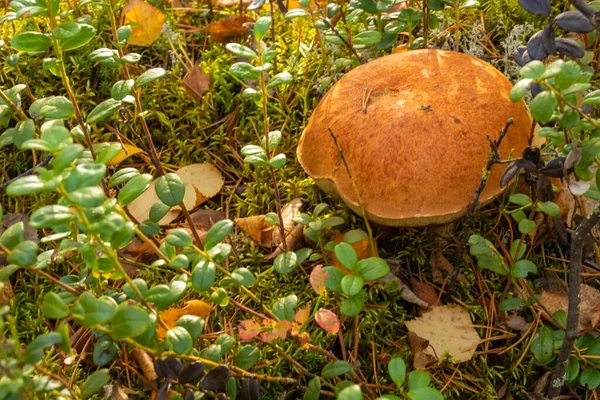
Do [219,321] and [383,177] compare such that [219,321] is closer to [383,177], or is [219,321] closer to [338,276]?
[338,276]

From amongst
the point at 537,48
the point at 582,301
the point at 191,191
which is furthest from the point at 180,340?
the point at 582,301

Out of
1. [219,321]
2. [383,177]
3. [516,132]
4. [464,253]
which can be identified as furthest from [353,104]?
[219,321]

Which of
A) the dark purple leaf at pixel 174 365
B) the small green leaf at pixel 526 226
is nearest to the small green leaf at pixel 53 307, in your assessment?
the dark purple leaf at pixel 174 365

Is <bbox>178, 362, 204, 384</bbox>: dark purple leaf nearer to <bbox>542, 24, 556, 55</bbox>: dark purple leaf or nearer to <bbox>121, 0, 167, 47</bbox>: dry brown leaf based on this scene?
<bbox>542, 24, 556, 55</bbox>: dark purple leaf

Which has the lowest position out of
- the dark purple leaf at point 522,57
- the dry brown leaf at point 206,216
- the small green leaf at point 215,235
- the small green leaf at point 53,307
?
the dry brown leaf at point 206,216

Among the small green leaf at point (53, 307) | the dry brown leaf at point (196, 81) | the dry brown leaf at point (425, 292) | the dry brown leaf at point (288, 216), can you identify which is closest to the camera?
the small green leaf at point (53, 307)

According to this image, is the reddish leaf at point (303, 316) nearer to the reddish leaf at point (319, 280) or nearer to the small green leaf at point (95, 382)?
the reddish leaf at point (319, 280)

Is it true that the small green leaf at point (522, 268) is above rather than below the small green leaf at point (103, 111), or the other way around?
below

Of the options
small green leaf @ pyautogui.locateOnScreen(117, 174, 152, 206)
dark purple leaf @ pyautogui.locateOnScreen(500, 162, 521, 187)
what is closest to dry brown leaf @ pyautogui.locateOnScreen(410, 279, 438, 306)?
dark purple leaf @ pyautogui.locateOnScreen(500, 162, 521, 187)
